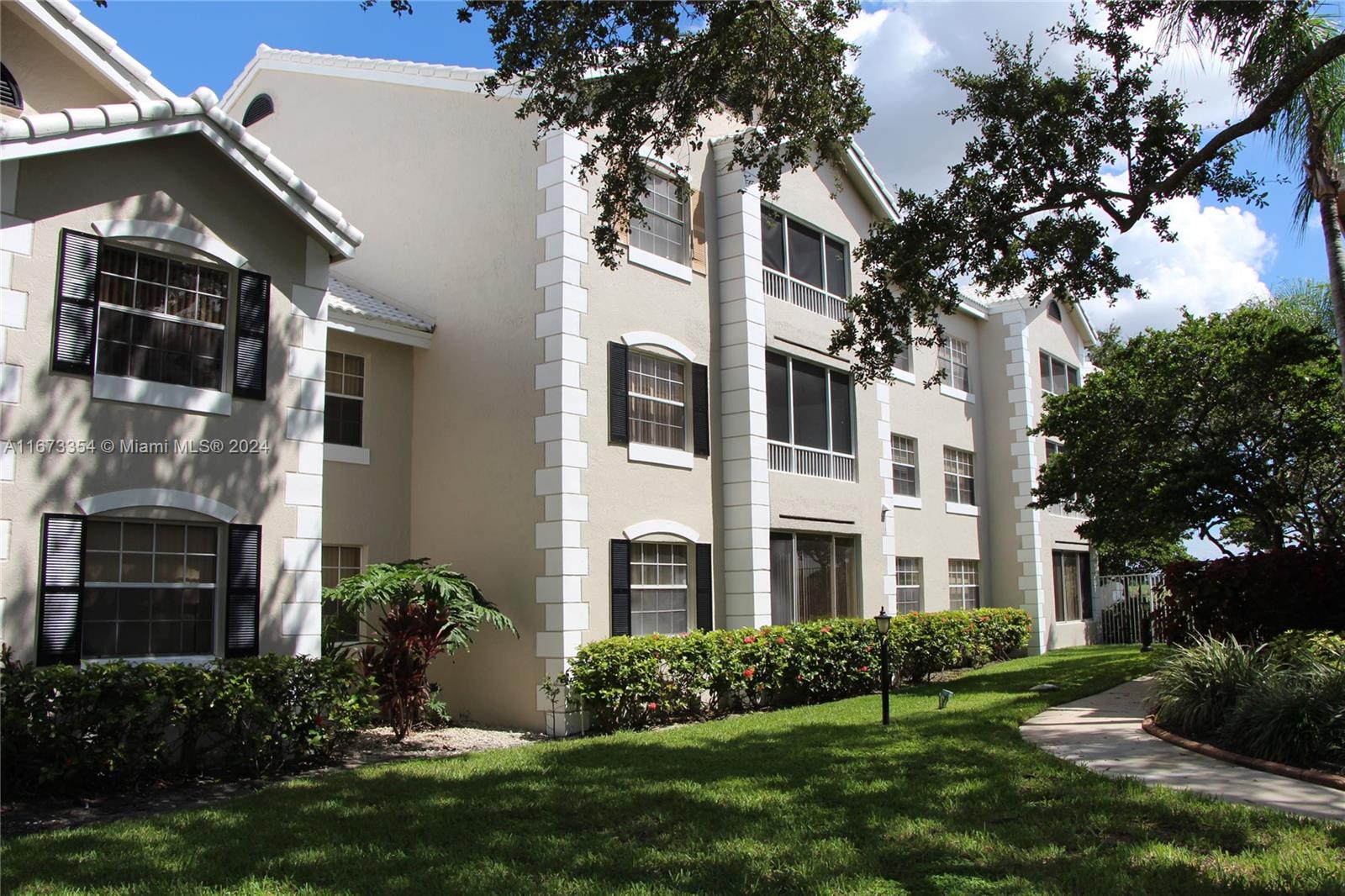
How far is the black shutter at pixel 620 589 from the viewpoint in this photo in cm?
1478

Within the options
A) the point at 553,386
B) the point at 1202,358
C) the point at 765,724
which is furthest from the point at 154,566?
the point at 1202,358

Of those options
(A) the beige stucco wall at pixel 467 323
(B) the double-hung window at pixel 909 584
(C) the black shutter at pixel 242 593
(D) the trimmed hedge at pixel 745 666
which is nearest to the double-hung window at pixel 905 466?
(B) the double-hung window at pixel 909 584

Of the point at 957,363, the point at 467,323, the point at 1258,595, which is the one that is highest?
the point at 957,363

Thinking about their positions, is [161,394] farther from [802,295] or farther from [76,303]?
[802,295]

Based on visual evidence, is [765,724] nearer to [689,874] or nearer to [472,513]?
[472,513]

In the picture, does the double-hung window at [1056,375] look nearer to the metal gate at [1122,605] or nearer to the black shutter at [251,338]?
the metal gate at [1122,605]

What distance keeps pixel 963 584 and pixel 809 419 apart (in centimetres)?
831

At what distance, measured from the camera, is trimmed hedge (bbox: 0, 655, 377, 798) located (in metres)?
8.91

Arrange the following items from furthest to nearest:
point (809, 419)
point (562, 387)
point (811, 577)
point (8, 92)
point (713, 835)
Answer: point (809, 419)
point (811, 577)
point (562, 387)
point (8, 92)
point (713, 835)

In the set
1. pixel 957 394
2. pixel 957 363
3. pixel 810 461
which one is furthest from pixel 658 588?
pixel 957 363

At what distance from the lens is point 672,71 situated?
10.9 meters

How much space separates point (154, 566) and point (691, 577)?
8.08 meters

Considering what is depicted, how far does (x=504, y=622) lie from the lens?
13.6 meters

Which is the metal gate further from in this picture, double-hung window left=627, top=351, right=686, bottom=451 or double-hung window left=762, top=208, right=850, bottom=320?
double-hung window left=627, top=351, right=686, bottom=451
